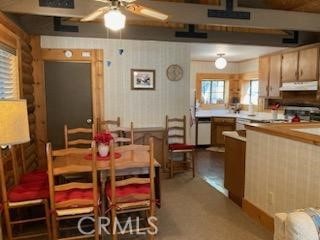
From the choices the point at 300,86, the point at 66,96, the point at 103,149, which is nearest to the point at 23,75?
the point at 66,96

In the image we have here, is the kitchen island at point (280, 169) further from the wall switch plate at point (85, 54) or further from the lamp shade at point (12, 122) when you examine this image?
the wall switch plate at point (85, 54)

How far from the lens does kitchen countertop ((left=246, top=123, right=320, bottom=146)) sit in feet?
7.65

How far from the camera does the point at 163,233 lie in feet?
9.45

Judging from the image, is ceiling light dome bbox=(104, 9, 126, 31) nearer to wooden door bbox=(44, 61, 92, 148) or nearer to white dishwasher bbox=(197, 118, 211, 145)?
wooden door bbox=(44, 61, 92, 148)

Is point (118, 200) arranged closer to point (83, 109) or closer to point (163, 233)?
point (163, 233)

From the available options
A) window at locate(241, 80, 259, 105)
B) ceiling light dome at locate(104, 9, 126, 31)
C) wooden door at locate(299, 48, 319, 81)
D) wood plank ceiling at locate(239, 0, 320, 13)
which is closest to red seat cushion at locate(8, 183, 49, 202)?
ceiling light dome at locate(104, 9, 126, 31)

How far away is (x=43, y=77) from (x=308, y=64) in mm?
4689

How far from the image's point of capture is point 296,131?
2596 millimetres

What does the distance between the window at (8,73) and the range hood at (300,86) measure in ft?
15.6

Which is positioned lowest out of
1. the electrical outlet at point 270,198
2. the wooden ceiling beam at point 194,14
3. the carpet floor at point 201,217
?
the carpet floor at point 201,217

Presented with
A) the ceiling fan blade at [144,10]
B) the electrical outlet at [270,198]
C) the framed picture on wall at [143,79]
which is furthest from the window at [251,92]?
the ceiling fan blade at [144,10]

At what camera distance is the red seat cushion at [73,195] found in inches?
96.5

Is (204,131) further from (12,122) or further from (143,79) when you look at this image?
(12,122)

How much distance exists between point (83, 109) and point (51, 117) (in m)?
0.54
